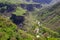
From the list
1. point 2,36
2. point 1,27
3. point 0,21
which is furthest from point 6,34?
point 0,21

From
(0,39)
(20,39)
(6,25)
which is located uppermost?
(6,25)

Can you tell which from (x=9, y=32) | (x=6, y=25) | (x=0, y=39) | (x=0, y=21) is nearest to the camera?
(x=0, y=39)

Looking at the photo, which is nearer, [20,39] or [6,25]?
[20,39]

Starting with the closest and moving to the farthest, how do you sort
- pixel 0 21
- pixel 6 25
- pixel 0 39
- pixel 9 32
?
pixel 0 39 → pixel 9 32 → pixel 6 25 → pixel 0 21

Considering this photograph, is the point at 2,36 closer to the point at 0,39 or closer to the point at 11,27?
the point at 0,39

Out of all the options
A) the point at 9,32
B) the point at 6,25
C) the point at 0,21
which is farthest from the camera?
the point at 0,21

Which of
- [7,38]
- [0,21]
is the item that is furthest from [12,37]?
[0,21]

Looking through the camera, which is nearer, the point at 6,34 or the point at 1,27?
the point at 6,34

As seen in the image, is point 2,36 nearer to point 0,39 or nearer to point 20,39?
point 0,39

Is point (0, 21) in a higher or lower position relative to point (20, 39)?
higher
